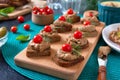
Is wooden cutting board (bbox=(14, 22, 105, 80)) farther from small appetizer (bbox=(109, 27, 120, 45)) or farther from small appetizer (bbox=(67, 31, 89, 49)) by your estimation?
small appetizer (bbox=(109, 27, 120, 45))

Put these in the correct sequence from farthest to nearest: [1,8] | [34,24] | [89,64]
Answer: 1. [1,8]
2. [34,24]
3. [89,64]

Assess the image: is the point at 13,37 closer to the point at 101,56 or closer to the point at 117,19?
the point at 101,56

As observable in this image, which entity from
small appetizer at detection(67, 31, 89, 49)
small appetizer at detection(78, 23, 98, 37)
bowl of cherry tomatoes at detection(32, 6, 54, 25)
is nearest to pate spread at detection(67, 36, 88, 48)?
small appetizer at detection(67, 31, 89, 49)

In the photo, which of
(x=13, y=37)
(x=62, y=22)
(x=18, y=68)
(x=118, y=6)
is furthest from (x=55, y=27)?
(x=118, y=6)

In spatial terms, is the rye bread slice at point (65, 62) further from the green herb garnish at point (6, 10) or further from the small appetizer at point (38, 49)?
the green herb garnish at point (6, 10)

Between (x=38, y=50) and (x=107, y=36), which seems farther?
(x=107, y=36)

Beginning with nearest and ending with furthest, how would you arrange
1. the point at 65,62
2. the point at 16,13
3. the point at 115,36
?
the point at 65,62
the point at 115,36
the point at 16,13

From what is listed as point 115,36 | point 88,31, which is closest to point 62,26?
point 88,31

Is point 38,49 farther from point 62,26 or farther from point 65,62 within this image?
point 62,26

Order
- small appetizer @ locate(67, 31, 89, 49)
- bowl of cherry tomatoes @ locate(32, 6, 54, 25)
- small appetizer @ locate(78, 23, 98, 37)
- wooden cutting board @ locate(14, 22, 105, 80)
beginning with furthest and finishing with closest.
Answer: bowl of cherry tomatoes @ locate(32, 6, 54, 25) → small appetizer @ locate(78, 23, 98, 37) → small appetizer @ locate(67, 31, 89, 49) → wooden cutting board @ locate(14, 22, 105, 80)
